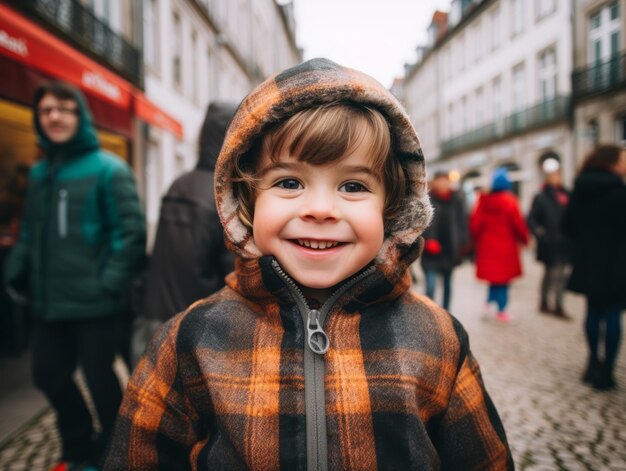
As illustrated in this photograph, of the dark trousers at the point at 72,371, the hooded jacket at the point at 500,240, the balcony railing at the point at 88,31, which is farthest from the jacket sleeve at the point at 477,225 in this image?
the balcony railing at the point at 88,31

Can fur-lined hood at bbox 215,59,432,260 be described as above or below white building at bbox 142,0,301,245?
below

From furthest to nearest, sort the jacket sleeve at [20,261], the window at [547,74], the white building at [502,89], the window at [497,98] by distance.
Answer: the window at [497,98], the window at [547,74], the white building at [502,89], the jacket sleeve at [20,261]

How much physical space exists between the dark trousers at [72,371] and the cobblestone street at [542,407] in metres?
0.33

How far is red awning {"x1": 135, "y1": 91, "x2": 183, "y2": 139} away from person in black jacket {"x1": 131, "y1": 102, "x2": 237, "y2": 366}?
5.20 m

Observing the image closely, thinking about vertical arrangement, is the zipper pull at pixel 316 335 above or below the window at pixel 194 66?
below

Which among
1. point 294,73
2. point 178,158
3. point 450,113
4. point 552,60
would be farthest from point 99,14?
point 450,113

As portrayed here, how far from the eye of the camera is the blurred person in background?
5.38 meters

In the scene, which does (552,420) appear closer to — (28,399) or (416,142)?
(416,142)

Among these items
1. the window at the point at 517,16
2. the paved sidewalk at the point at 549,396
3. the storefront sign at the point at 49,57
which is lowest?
the paved sidewalk at the point at 549,396

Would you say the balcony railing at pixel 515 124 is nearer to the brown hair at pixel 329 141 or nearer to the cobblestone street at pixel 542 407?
the cobblestone street at pixel 542 407

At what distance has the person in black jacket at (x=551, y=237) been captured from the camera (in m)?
5.67

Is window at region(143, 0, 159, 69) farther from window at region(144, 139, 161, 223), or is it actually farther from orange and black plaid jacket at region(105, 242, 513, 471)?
orange and black plaid jacket at region(105, 242, 513, 471)

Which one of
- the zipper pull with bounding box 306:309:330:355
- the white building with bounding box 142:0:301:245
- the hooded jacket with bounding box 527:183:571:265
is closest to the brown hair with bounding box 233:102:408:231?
the zipper pull with bounding box 306:309:330:355

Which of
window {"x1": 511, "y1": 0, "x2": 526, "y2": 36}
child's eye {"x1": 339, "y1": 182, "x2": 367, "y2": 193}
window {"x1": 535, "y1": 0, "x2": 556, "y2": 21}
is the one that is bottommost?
child's eye {"x1": 339, "y1": 182, "x2": 367, "y2": 193}
